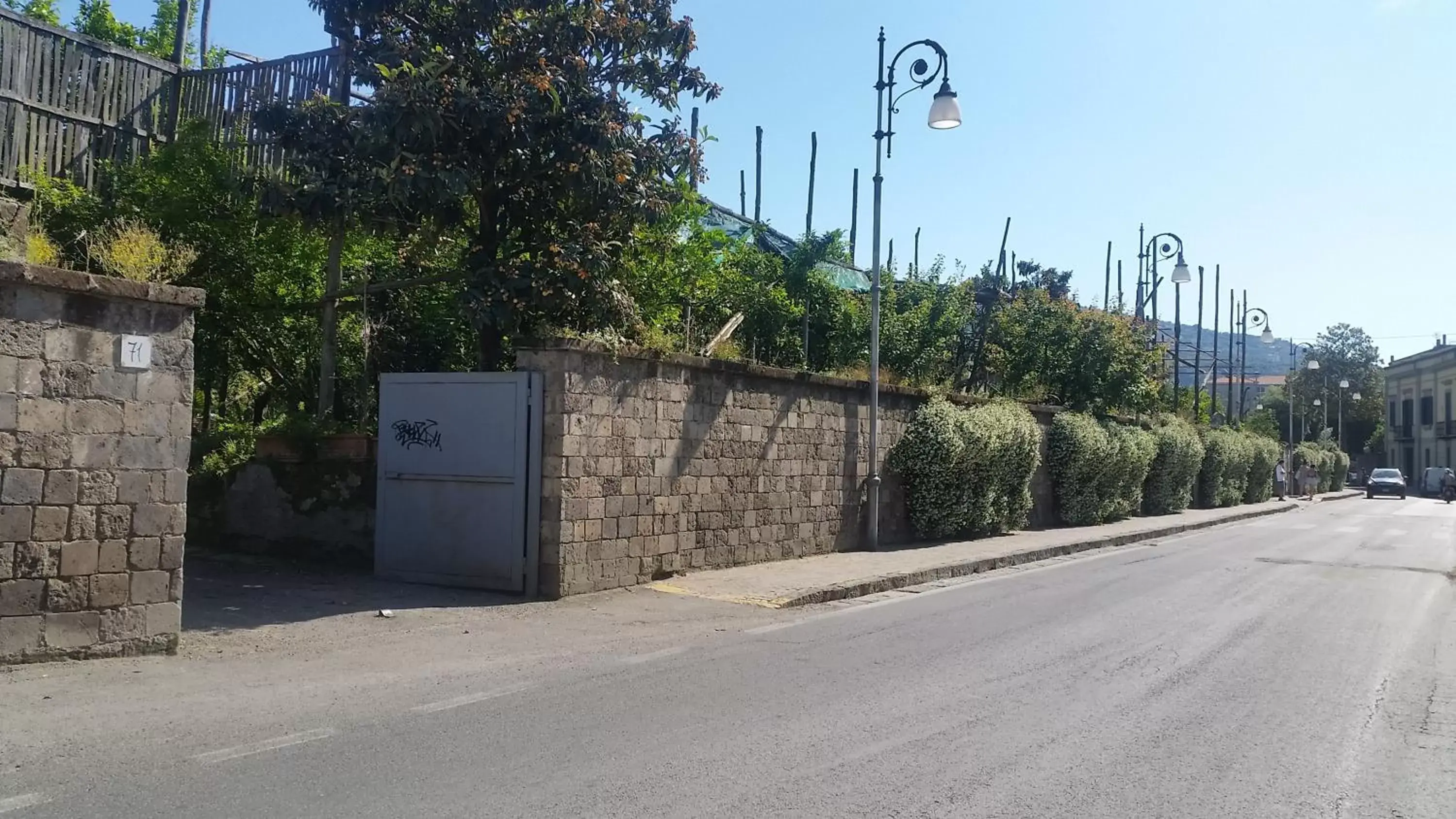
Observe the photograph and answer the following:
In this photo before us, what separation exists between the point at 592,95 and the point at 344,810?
8.20m

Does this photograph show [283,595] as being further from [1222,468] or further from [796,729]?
[1222,468]

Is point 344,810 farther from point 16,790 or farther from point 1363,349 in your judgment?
point 1363,349

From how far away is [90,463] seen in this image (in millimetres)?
6938

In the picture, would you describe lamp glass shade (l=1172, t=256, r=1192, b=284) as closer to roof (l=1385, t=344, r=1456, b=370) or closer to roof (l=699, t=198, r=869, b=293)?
roof (l=699, t=198, r=869, b=293)

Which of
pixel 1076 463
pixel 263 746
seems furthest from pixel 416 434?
pixel 1076 463

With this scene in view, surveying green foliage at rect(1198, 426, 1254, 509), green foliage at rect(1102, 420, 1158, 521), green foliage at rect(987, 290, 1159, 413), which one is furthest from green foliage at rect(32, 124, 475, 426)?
green foliage at rect(1198, 426, 1254, 509)

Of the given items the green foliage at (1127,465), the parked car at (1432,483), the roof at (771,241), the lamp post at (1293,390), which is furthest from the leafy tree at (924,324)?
the parked car at (1432,483)

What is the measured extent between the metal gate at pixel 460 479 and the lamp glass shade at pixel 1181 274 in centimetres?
2400

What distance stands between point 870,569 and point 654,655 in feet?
19.2

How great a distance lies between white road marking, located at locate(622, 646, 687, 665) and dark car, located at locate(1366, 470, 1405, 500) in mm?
55788

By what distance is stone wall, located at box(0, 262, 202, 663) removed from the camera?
21.6ft

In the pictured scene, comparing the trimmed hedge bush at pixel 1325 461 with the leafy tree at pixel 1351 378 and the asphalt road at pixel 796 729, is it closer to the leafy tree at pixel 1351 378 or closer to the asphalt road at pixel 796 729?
the leafy tree at pixel 1351 378

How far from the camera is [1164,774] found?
5.26 meters

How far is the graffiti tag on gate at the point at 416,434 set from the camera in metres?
10.6
